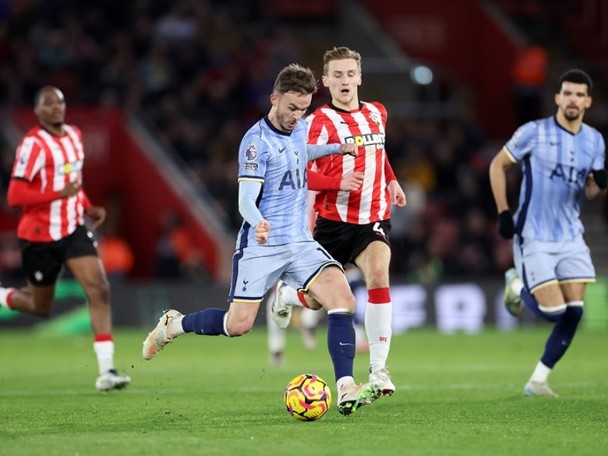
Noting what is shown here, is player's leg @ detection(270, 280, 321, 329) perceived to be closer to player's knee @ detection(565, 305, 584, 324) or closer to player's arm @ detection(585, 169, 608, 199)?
player's knee @ detection(565, 305, 584, 324)

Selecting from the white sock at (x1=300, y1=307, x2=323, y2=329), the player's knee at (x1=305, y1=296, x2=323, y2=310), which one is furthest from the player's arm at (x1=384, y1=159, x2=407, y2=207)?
the white sock at (x1=300, y1=307, x2=323, y2=329)

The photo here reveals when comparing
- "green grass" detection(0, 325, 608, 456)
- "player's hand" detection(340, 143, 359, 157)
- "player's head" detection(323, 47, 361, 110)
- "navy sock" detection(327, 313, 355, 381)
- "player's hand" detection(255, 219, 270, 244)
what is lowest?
"green grass" detection(0, 325, 608, 456)

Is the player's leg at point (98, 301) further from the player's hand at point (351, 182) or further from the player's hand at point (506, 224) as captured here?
the player's hand at point (506, 224)

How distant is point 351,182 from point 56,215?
334 centimetres

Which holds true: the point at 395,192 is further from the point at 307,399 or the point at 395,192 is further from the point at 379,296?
the point at 307,399

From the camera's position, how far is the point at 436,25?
27500mm

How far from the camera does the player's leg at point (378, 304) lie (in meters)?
9.41

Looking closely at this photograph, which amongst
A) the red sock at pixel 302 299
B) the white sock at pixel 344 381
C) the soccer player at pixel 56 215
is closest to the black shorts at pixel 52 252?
the soccer player at pixel 56 215

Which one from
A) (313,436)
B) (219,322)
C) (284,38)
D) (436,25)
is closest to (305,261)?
(219,322)

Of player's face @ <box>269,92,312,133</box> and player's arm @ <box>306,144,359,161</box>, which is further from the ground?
player's face @ <box>269,92,312,133</box>

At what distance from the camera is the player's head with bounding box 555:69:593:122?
10.8 m

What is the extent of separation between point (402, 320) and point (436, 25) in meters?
8.73

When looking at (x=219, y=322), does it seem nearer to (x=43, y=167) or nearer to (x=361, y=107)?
(x=361, y=107)

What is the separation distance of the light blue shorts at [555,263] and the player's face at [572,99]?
40.8 inches
